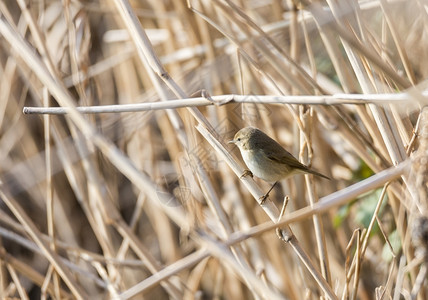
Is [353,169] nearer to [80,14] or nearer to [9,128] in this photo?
[80,14]

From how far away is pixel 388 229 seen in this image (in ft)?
6.47

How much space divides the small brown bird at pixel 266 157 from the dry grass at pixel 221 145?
97 millimetres

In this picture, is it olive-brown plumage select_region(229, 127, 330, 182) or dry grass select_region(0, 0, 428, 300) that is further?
olive-brown plumage select_region(229, 127, 330, 182)

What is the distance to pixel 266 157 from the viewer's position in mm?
1814

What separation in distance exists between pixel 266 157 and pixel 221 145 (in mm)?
466

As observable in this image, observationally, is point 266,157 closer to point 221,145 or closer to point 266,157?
point 266,157

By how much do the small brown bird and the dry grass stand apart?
0.10m

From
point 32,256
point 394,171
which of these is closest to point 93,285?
point 32,256

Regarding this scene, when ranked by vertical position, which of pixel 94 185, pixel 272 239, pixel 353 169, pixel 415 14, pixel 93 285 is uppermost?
pixel 415 14

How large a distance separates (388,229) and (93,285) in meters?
1.48

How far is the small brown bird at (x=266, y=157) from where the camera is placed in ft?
5.84

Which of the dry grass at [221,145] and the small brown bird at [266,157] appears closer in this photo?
the dry grass at [221,145]

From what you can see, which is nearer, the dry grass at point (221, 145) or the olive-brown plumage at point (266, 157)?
the dry grass at point (221, 145)

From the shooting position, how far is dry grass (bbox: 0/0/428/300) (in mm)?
1212
